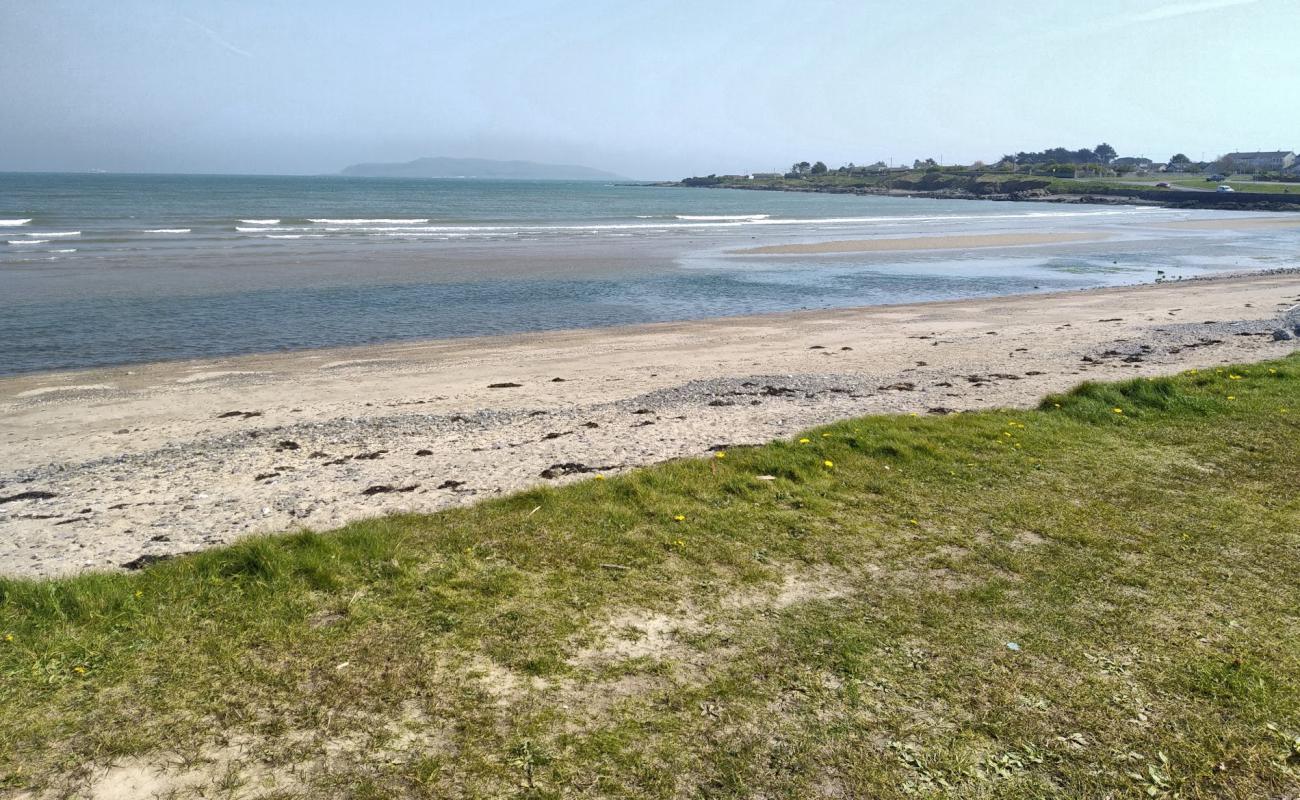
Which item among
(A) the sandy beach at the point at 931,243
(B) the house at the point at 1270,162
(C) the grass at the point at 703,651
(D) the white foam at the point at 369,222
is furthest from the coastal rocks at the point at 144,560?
(B) the house at the point at 1270,162

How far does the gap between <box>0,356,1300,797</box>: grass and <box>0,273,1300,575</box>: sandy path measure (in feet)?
6.64

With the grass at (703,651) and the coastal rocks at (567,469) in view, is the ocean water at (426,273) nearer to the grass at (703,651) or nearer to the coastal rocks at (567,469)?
the coastal rocks at (567,469)

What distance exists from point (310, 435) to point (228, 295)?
1649 centimetres

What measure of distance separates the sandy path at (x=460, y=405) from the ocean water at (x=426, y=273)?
9.40 feet

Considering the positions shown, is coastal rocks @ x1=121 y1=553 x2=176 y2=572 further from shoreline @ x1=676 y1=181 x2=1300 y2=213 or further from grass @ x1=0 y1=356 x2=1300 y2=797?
shoreline @ x1=676 y1=181 x2=1300 y2=213

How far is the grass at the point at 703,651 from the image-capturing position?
3.71 m

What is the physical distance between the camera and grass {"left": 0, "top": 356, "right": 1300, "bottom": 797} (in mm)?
3713

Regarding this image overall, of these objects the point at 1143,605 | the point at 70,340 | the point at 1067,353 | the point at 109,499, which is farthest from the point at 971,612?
the point at 70,340

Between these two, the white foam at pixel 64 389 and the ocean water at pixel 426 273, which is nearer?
the white foam at pixel 64 389

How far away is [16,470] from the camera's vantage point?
33.1 ft

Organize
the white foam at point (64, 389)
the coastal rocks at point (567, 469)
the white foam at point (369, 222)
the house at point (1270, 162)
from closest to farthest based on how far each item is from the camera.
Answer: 1. the coastal rocks at point (567, 469)
2. the white foam at point (64, 389)
3. the white foam at point (369, 222)
4. the house at point (1270, 162)

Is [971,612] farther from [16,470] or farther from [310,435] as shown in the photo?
[16,470]

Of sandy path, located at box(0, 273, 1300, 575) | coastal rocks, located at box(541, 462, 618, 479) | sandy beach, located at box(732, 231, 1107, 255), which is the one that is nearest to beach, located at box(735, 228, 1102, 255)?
sandy beach, located at box(732, 231, 1107, 255)

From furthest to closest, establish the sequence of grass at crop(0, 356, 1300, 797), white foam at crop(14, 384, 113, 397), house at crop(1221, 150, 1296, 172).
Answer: house at crop(1221, 150, 1296, 172) < white foam at crop(14, 384, 113, 397) < grass at crop(0, 356, 1300, 797)
